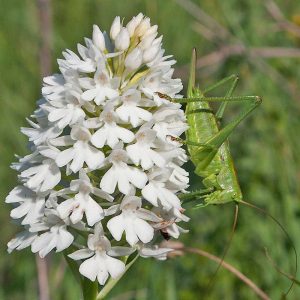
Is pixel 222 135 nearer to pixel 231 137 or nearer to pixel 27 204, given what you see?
pixel 27 204

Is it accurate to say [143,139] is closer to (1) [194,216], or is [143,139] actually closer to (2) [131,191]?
(2) [131,191]

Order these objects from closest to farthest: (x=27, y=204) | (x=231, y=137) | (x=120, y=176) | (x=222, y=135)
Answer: (x=120, y=176) → (x=27, y=204) → (x=222, y=135) → (x=231, y=137)

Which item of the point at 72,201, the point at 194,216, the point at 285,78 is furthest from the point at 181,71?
the point at 72,201

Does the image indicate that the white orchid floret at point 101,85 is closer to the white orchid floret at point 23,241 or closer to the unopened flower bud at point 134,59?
the unopened flower bud at point 134,59

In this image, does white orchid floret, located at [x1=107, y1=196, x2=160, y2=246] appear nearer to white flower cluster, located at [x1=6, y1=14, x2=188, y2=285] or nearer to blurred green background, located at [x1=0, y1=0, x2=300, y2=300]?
white flower cluster, located at [x1=6, y1=14, x2=188, y2=285]

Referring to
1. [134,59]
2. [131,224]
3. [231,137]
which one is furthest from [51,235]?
[231,137]

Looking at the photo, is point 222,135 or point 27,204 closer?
point 27,204

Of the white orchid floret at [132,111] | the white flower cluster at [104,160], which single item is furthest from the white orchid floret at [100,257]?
the white orchid floret at [132,111]
